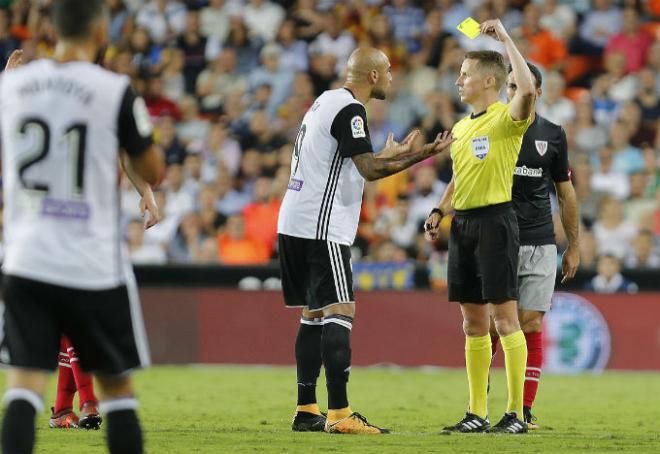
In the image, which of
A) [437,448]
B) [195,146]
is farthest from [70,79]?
[195,146]

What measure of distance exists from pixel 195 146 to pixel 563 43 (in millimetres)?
5125

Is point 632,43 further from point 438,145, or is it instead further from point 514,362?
point 438,145

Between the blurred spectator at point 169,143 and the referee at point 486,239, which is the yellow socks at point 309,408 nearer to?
the referee at point 486,239

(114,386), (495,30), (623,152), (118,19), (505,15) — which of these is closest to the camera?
(114,386)

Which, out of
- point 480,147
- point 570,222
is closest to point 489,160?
point 480,147

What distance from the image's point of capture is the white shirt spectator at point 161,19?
62.1 feet

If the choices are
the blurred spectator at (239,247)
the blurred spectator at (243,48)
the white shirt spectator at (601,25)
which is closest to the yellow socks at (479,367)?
the blurred spectator at (239,247)

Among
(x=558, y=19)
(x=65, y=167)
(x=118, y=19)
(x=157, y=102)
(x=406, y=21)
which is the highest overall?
(x=118, y=19)

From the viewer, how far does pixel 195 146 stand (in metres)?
17.4

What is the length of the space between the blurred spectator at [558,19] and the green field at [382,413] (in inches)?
226

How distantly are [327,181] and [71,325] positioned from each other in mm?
3267

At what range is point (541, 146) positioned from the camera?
348 inches

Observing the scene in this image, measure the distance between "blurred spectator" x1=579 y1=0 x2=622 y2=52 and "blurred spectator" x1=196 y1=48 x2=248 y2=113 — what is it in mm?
4767

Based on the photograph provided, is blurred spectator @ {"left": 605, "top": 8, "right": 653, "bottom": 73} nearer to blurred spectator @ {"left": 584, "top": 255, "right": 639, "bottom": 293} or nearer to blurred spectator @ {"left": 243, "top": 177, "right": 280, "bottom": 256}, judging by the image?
blurred spectator @ {"left": 584, "top": 255, "right": 639, "bottom": 293}
